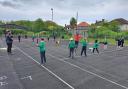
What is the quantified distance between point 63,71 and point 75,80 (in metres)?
2.93

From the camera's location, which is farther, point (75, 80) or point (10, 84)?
point (75, 80)

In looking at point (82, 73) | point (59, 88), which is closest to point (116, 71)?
point (82, 73)

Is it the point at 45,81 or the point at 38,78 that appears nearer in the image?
the point at 45,81

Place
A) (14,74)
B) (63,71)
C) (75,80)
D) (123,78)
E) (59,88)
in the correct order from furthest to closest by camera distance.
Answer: (63,71) → (14,74) → (123,78) → (75,80) → (59,88)

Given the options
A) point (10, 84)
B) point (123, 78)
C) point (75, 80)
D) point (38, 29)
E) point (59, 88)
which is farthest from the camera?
point (38, 29)

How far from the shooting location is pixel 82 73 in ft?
50.9

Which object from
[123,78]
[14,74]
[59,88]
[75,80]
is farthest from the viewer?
[14,74]

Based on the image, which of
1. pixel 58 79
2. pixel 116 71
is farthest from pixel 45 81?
pixel 116 71

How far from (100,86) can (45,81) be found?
8.90 ft

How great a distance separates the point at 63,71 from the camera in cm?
1616

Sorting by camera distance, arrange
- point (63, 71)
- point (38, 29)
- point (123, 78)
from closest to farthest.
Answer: point (123, 78)
point (63, 71)
point (38, 29)

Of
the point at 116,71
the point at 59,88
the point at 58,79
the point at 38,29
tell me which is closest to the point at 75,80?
the point at 58,79

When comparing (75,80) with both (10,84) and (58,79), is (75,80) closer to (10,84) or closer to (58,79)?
(58,79)

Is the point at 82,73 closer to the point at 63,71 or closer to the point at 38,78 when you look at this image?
the point at 63,71
